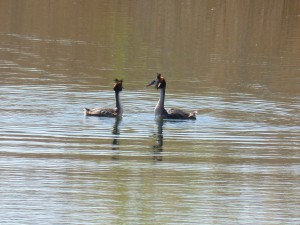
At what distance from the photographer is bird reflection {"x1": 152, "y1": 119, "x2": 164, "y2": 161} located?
15.9 metres

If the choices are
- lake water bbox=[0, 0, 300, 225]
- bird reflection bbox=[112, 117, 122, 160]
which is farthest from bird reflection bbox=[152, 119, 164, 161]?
bird reflection bbox=[112, 117, 122, 160]

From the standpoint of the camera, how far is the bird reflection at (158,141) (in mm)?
15869

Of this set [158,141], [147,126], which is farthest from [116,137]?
[147,126]

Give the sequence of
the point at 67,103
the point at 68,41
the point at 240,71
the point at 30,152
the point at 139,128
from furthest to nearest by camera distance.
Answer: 1. the point at 68,41
2. the point at 240,71
3. the point at 67,103
4. the point at 139,128
5. the point at 30,152

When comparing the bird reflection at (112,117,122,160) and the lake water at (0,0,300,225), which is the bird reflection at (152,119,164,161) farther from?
the bird reflection at (112,117,122,160)

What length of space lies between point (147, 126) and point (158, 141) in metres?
1.77

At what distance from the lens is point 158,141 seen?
17.5m

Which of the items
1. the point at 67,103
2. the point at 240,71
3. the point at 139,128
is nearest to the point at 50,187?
the point at 139,128

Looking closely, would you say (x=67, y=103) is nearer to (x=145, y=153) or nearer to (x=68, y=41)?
(x=145, y=153)

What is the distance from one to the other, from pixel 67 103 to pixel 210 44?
14167 mm

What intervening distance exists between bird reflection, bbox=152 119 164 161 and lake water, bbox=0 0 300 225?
16 mm

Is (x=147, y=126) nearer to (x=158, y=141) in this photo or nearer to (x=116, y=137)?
(x=116, y=137)

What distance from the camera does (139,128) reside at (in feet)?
62.4

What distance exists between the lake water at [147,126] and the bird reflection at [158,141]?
0.6 inches
